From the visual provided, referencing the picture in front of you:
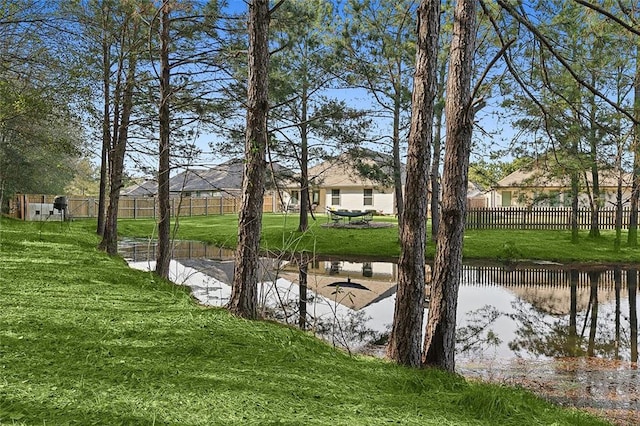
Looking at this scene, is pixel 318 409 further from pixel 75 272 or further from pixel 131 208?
pixel 131 208

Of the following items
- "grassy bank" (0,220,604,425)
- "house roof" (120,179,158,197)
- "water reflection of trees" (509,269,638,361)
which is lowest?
"water reflection of trees" (509,269,638,361)

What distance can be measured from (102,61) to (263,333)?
9.17 metres

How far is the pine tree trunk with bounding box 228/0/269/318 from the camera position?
484 cm

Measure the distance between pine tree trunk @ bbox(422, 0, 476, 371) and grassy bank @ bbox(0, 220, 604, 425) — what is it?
1.55 ft

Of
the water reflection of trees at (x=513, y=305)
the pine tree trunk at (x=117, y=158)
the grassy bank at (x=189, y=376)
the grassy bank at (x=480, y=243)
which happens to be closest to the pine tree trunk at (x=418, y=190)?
the grassy bank at (x=189, y=376)

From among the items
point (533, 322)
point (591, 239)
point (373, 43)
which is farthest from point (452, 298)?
point (591, 239)

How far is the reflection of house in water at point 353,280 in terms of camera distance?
955cm

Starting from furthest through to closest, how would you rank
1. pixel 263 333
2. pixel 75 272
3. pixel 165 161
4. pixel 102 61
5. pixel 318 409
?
pixel 102 61
pixel 165 161
pixel 75 272
pixel 263 333
pixel 318 409

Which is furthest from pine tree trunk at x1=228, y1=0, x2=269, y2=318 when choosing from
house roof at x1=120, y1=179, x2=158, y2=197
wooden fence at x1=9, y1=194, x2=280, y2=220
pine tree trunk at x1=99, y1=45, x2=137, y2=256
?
wooden fence at x1=9, y1=194, x2=280, y2=220

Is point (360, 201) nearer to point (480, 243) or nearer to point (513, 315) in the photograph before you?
point (480, 243)

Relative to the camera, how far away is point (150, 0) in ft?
27.6

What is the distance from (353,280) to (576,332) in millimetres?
5088

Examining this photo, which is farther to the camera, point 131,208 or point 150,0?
point 131,208

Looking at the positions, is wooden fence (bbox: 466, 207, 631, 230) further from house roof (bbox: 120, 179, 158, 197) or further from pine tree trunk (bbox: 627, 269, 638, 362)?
house roof (bbox: 120, 179, 158, 197)
